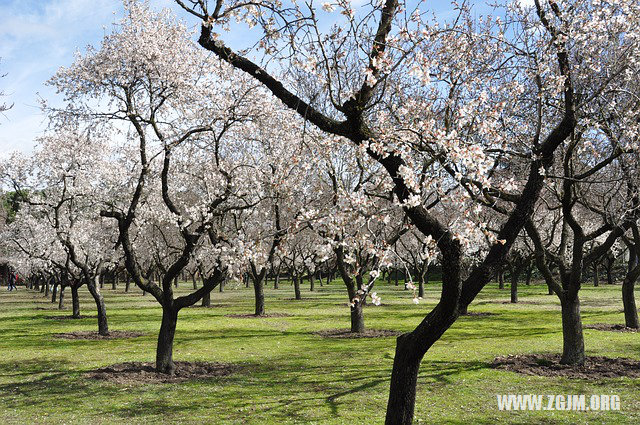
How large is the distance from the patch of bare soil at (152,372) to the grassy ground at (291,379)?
532 mm

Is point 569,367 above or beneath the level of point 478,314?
above

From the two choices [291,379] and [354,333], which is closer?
[291,379]

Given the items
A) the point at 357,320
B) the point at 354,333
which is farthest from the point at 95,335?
the point at 357,320

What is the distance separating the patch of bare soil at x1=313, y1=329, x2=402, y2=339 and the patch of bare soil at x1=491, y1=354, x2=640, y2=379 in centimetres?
735

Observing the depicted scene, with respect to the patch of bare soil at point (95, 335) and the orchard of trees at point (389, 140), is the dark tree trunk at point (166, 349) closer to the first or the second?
the orchard of trees at point (389, 140)

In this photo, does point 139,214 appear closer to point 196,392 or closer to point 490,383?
point 196,392

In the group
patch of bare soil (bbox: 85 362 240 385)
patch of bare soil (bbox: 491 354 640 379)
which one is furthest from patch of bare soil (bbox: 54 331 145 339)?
patch of bare soil (bbox: 491 354 640 379)

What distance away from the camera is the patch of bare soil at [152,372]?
49.2 feet

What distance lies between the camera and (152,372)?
15750 millimetres

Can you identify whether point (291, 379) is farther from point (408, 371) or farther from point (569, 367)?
point (569, 367)

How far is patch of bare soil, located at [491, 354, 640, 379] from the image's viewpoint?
14.8 metres

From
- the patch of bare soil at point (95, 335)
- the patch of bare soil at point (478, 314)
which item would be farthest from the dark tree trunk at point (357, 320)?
the patch of bare soil at point (478, 314)

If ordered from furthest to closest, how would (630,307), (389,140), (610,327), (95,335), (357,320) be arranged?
(95,335), (357,320), (610,327), (630,307), (389,140)

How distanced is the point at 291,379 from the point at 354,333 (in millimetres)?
10135
